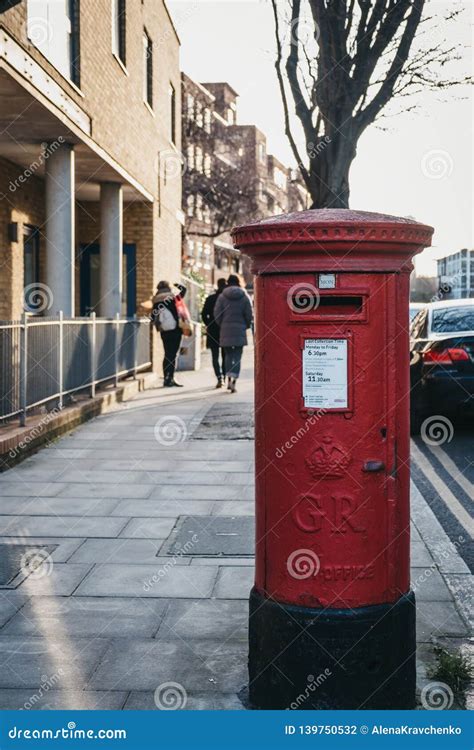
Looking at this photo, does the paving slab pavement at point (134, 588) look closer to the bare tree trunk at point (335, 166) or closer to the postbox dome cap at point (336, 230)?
the postbox dome cap at point (336, 230)

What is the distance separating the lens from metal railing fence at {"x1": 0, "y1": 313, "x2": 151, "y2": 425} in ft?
31.3

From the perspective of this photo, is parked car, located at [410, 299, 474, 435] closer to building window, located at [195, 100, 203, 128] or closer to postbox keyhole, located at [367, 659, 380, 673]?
postbox keyhole, located at [367, 659, 380, 673]

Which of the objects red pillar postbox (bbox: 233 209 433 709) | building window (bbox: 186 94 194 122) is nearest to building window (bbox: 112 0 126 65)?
red pillar postbox (bbox: 233 209 433 709)

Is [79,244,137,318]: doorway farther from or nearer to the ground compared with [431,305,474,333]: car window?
farther from the ground

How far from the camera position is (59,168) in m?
13.7

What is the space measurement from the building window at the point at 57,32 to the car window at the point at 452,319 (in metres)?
5.55

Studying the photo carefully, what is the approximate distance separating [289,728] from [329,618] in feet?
1.40

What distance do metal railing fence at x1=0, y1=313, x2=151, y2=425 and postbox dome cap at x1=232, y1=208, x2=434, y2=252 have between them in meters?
5.84

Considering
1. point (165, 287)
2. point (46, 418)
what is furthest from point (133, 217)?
point (46, 418)

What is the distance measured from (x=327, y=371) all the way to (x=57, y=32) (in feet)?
33.7

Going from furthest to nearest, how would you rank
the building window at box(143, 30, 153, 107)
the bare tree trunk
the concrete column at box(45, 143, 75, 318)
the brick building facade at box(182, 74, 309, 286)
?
the brick building facade at box(182, 74, 309, 286) → the building window at box(143, 30, 153, 107) → the bare tree trunk → the concrete column at box(45, 143, 75, 318)

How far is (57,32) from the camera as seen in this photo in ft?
41.4

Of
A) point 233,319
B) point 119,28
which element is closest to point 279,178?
point 119,28

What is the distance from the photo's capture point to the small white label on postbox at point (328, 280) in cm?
364
